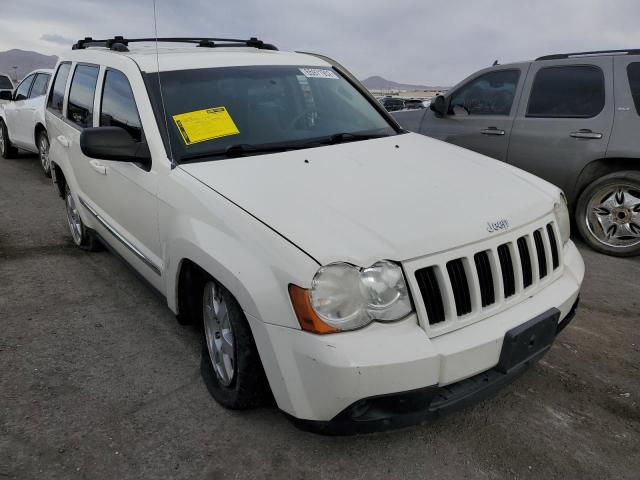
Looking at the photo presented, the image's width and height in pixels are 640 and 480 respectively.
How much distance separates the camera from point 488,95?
577cm

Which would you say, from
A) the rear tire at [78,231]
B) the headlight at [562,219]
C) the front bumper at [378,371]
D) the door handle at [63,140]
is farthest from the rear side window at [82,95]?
the headlight at [562,219]

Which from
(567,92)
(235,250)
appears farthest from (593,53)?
(235,250)

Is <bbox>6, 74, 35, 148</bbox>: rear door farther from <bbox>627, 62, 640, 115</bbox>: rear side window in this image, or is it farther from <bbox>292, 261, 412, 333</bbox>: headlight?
<bbox>627, 62, 640, 115</bbox>: rear side window

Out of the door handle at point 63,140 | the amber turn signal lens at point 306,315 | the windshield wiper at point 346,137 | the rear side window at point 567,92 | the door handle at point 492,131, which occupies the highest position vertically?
the rear side window at point 567,92

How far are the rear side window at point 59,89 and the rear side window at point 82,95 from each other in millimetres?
322

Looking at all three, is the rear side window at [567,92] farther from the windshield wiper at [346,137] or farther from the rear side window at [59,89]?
the rear side window at [59,89]

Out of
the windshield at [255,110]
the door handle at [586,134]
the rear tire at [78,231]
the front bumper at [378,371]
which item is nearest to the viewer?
the front bumper at [378,371]

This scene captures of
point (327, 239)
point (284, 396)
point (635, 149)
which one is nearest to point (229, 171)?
point (327, 239)

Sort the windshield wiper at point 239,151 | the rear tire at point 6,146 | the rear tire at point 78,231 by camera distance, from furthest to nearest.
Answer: the rear tire at point 6,146
the rear tire at point 78,231
the windshield wiper at point 239,151

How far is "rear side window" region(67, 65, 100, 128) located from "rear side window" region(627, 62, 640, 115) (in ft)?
15.1

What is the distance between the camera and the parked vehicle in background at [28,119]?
311 inches

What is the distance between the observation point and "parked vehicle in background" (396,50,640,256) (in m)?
4.78

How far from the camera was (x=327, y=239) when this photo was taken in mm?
1959

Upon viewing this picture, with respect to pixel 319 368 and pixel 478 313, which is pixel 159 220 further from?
pixel 478 313
